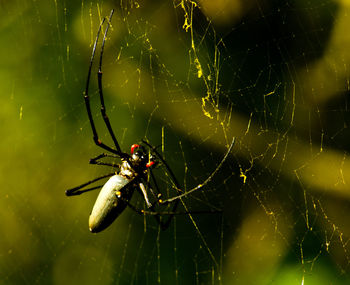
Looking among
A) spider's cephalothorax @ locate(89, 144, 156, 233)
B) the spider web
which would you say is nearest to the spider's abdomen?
spider's cephalothorax @ locate(89, 144, 156, 233)

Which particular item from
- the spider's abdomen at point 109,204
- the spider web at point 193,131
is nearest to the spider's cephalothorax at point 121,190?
the spider's abdomen at point 109,204

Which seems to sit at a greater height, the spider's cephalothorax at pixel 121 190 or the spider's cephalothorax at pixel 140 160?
the spider's cephalothorax at pixel 140 160

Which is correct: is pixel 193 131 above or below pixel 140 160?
below

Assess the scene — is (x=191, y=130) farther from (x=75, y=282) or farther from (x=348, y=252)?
(x=75, y=282)

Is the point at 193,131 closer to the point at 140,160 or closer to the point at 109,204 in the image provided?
the point at 140,160

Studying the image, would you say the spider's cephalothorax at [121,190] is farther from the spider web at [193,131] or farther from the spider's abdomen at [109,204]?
the spider web at [193,131]

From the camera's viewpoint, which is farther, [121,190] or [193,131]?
[193,131]

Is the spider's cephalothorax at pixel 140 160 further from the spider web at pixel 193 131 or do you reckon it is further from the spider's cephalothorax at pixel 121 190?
the spider web at pixel 193 131

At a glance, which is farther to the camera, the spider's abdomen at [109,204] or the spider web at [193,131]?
the spider web at [193,131]

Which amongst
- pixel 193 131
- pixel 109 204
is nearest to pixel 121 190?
pixel 109 204
